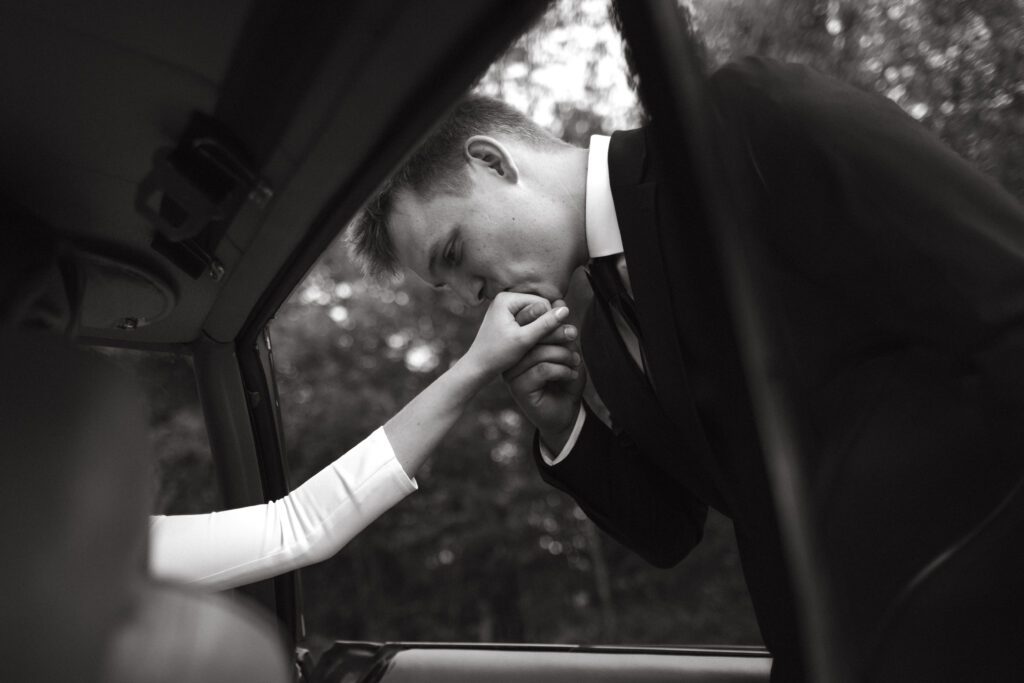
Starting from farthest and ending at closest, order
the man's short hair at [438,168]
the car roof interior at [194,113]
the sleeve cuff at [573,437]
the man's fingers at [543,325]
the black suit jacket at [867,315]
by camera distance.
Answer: the sleeve cuff at [573,437]
the man's fingers at [543,325]
the man's short hair at [438,168]
the car roof interior at [194,113]
the black suit jacket at [867,315]

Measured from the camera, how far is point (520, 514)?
5.85 metres

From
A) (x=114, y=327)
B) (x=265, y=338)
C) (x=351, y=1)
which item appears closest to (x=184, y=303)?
(x=114, y=327)

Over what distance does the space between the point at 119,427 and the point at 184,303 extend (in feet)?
1.76

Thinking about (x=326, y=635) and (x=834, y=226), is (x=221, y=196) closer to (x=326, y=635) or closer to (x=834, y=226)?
(x=834, y=226)

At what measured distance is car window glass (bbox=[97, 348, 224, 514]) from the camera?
1.23 meters

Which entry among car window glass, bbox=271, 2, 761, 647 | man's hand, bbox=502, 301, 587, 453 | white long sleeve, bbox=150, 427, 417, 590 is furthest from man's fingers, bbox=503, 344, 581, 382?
white long sleeve, bbox=150, 427, 417, 590

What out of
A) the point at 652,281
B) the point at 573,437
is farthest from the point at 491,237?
the point at 652,281

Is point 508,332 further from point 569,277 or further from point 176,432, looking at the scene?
point 176,432

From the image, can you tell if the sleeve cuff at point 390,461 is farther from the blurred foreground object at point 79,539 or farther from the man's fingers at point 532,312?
the blurred foreground object at point 79,539

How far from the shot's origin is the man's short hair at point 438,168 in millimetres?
1412

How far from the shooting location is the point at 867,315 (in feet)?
2.73

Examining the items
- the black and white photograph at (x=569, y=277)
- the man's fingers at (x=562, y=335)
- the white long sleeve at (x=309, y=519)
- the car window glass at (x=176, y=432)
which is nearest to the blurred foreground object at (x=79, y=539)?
the black and white photograph at (x=569, y=277)

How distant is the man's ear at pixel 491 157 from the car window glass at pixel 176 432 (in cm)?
61

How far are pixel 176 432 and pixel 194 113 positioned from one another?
544mm
